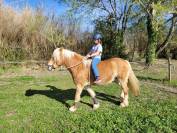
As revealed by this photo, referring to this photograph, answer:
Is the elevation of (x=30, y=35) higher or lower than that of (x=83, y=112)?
higher

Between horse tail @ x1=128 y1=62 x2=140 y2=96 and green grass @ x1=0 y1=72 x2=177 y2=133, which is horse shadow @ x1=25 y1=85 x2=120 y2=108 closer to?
green grass @ x1=0 y1=72 x2=177 y2=133

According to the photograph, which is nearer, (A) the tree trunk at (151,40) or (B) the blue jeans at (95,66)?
(B) the blue jeans at (95,66)

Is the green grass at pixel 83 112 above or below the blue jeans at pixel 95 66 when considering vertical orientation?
below

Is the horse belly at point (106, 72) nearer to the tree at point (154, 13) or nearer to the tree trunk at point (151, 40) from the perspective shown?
the tree at point (154, 13)

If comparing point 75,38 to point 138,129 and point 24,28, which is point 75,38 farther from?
point 138,129

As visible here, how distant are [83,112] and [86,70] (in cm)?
117

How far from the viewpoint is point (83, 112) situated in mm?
8922

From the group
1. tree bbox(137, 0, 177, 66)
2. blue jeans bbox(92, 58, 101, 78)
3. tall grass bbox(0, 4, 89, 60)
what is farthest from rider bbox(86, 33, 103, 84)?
tall grass bbox(0, 4, 89, 60)

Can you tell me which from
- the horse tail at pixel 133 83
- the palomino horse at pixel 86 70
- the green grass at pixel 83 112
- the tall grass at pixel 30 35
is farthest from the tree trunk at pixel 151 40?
the palomino horse at pixel 86 70

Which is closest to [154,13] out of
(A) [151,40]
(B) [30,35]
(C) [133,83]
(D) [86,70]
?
(A) [151,40]

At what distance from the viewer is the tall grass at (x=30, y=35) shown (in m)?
19.4

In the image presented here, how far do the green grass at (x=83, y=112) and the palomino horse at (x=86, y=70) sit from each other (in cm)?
40

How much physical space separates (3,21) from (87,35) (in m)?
5.24

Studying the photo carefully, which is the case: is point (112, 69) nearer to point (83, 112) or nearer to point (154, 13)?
point (83, 112)
